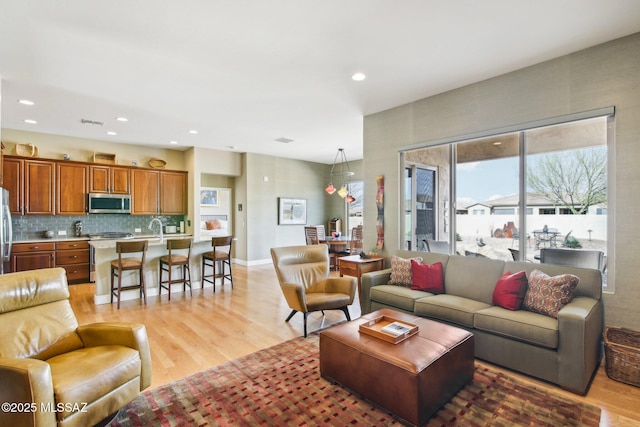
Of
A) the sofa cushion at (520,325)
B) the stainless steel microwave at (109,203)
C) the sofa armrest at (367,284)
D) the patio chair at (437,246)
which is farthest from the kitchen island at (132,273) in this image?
the sofa cushion at (520,325)

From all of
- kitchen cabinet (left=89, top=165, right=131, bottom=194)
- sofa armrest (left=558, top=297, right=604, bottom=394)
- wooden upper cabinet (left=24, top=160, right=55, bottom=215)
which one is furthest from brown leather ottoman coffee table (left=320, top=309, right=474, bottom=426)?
wooden upper cabinet (left=24, top=160, right=55, bottom=215)

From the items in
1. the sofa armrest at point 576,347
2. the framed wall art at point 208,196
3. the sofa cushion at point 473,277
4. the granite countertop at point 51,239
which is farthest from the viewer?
the framed wall art at point 208,196

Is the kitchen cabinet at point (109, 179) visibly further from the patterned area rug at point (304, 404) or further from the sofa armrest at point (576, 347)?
the sofa armrest at point (576, 347)

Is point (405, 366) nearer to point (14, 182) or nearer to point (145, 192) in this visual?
point (145, 192)

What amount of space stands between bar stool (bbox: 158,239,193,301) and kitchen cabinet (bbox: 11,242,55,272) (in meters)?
2.37

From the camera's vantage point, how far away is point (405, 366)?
2.01m

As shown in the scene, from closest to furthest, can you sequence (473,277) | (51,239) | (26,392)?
(26,392) < (473,277) < (51,239)

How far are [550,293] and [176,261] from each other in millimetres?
4987

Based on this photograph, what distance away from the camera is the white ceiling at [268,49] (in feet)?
7.86

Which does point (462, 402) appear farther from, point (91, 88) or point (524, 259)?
point (91, 88)

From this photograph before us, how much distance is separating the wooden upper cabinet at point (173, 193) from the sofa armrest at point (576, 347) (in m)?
7.46

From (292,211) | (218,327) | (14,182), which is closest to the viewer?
(218,327)

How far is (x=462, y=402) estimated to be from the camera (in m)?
2.24

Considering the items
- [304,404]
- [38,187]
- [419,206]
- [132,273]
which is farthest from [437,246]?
[38,187]
